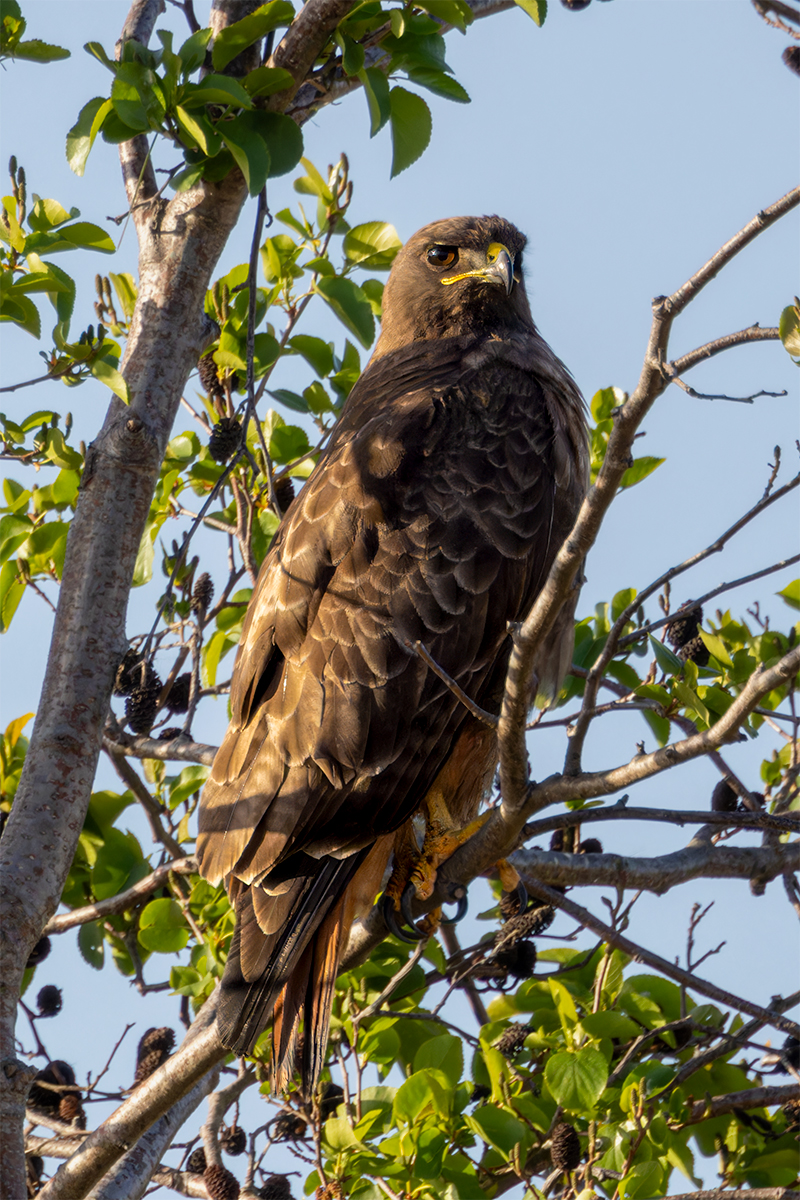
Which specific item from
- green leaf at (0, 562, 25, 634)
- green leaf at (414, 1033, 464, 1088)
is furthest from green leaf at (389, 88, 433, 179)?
green leaf at (414, 1033, 464, 1088)

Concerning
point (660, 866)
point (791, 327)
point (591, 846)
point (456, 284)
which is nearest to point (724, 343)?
point (791, 327)

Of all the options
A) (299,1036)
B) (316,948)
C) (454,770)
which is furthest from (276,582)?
(299,1036)

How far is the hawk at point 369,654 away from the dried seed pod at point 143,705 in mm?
328

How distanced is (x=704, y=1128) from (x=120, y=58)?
3279 millimetres

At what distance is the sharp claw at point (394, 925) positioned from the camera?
3.16m

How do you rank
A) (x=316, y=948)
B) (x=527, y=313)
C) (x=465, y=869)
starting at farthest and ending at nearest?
(x=527, y=313) < (x=316, y=948) < (x=465, y=869)

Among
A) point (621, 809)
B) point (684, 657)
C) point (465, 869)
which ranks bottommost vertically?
point (621, 809)

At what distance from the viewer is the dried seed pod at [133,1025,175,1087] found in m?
3.49

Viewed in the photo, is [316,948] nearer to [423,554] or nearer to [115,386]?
[423,554]

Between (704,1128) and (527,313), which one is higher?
(527,313)

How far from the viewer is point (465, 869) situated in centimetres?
283

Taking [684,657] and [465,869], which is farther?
[684,657]

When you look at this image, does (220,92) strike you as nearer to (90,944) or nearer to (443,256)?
(443,256)

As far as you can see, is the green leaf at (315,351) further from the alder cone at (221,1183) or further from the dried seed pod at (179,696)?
the alder cone at (221,1183)
